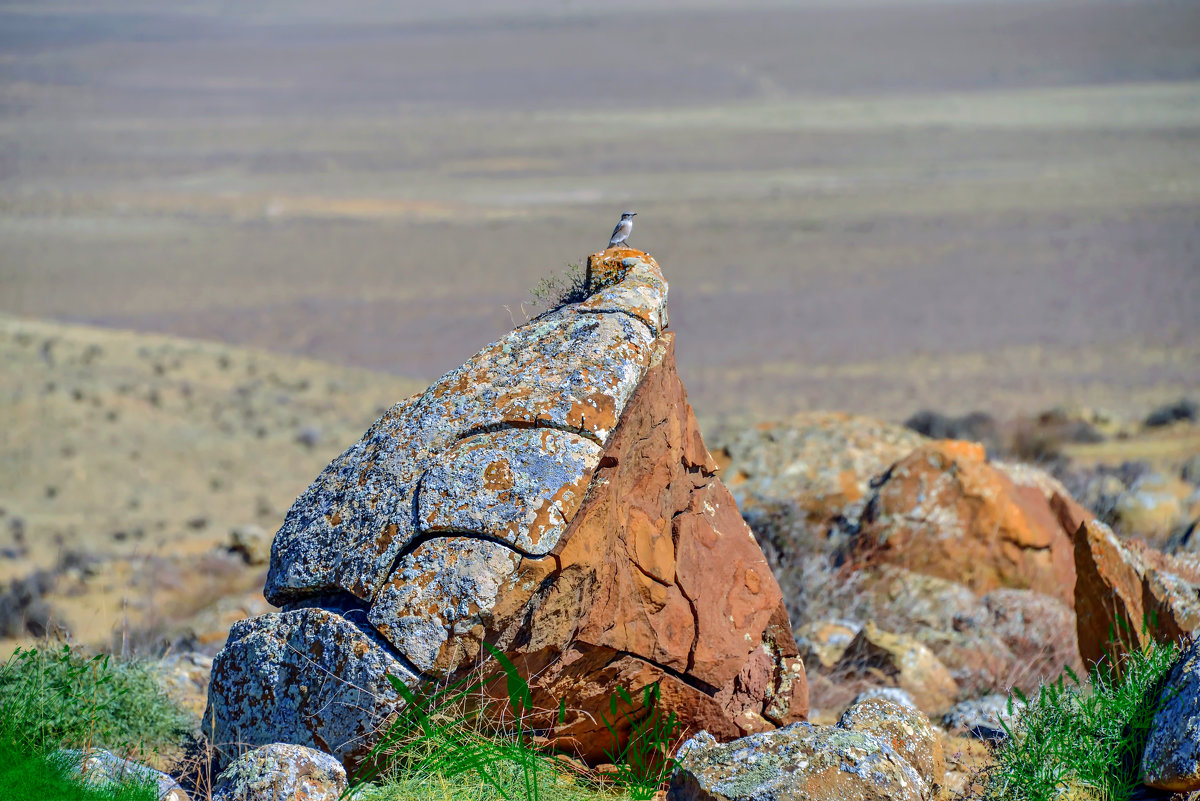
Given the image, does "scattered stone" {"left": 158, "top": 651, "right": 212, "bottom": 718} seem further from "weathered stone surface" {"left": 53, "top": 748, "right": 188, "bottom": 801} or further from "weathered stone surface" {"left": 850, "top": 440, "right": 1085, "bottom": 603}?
"weathered stone surface" {"left": 850, "top": 440, "right": 1085, "bottom": 603}

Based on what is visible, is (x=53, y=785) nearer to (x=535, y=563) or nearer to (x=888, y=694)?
(x=535, y=563)

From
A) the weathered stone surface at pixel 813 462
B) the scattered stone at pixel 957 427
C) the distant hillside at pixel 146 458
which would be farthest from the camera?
the scattered stone at pixel 957 427

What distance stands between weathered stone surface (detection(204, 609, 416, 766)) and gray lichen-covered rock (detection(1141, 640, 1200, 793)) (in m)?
2.34

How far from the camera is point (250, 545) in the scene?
11.3 meters

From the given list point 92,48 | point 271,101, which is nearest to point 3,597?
point 271,101

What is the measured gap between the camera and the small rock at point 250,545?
11227 millimetres

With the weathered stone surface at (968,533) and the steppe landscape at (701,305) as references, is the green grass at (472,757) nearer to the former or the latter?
the steppe landscape at (701,305)

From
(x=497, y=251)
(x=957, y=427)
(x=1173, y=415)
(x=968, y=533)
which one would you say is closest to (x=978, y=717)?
(x=968, y=533)

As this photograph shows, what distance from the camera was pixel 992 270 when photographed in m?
27.2

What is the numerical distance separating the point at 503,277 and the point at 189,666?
22.1 m

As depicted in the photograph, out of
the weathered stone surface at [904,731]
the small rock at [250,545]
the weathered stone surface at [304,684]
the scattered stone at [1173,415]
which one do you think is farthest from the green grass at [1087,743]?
the scattered stone at [1173,415]

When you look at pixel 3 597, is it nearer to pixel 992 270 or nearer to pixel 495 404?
pixel 495 404

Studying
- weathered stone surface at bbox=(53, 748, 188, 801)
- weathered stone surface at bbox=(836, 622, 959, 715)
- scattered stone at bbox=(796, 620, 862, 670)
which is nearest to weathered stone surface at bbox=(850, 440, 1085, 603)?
scattered stone at bbox=(796, 620, 862, 670)

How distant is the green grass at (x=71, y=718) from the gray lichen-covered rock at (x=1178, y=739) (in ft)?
10.4
